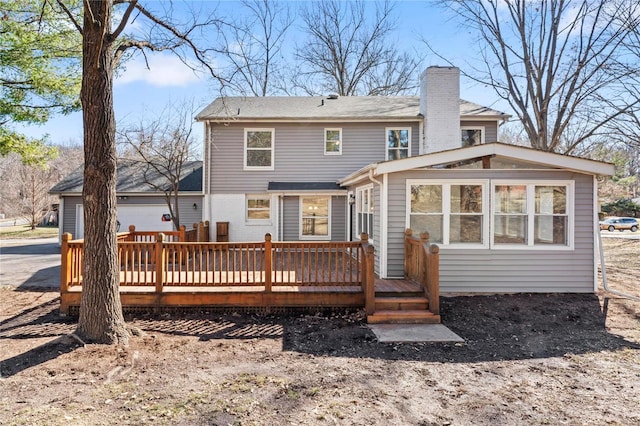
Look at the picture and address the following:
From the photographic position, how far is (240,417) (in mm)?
3262

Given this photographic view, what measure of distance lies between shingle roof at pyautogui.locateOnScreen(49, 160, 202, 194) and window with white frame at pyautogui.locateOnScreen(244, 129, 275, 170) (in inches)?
150

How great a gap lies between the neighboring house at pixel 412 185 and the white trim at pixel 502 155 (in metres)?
0.02

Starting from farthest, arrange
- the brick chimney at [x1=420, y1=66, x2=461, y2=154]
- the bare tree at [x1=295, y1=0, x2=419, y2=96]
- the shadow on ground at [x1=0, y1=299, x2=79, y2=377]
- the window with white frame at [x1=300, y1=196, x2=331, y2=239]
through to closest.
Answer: the bare tree at [x1=295, y1=0, x2=419, y2=96] < the window with white frame at [x1=300, y1=196, x2=331, y2=239] < the brick chimney at [x1=420, y1=66, x2=461, y2=154] < the shadow on ground at [x1=0, y1=299, x2=79, y2=377]

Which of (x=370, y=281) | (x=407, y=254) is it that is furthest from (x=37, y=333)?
(x=407, y=254)

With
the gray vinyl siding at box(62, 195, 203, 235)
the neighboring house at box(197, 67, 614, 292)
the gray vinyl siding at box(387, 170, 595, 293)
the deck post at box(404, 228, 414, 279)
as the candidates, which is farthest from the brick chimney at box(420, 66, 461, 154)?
the gray vinyl siding at box(62, 195, 203, 235)

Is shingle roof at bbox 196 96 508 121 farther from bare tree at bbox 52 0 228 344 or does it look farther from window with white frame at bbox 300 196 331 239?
bare tree at bbox 52 0 228 344

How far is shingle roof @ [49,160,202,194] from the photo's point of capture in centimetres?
1603

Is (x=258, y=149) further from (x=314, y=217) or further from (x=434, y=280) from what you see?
(x=434, y=280)

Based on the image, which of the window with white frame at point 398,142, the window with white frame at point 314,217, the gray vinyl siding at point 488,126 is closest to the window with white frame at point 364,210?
the window with white frame at point 314,217

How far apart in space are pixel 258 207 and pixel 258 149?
211 centimetres

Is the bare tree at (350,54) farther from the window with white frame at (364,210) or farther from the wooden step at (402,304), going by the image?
the wooden step at (402,304)

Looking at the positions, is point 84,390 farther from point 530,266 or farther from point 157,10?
point 530,266

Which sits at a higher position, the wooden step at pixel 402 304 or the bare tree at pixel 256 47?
the bare tree at pixel 256 47

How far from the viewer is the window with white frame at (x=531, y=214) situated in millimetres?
7754
